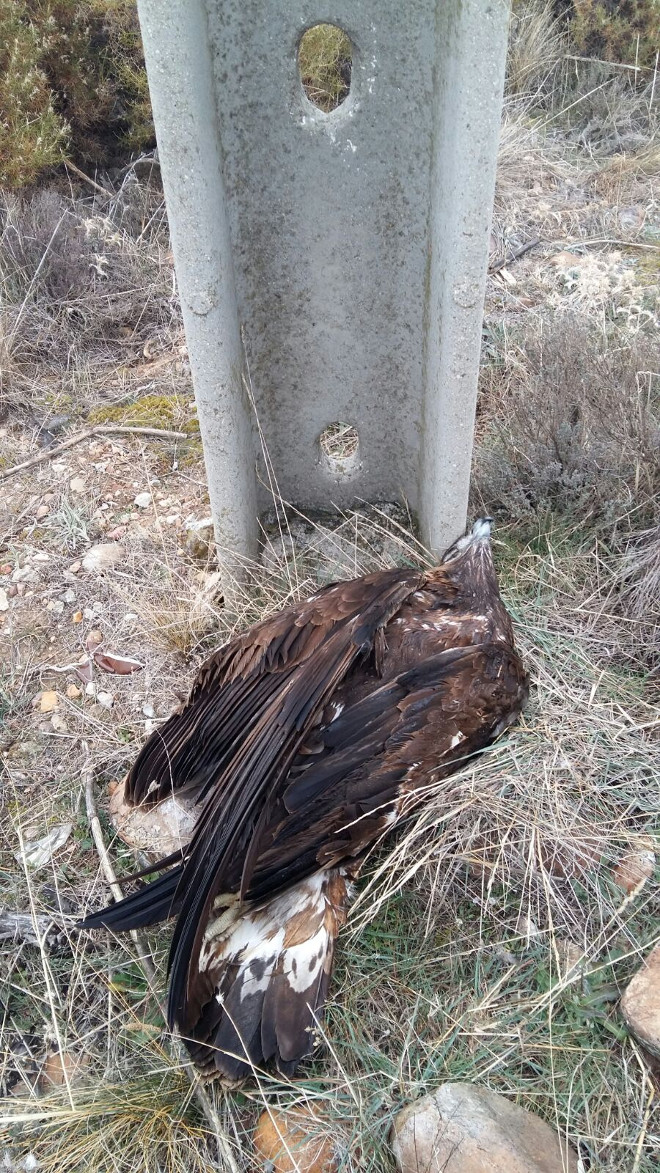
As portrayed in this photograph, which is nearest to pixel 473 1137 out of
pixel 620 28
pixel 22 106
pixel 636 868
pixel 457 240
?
pixel 636 868

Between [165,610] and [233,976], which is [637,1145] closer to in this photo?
[233,976]

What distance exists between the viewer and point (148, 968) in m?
2.09

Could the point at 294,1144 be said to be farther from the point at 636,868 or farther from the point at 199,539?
the point at 199,539

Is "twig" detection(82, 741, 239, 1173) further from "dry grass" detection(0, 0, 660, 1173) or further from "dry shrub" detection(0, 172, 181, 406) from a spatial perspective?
"dry shrub" detection(0, 172, 181, 406)

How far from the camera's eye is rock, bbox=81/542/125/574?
3.19 meters

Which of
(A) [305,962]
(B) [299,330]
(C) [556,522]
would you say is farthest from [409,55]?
(A) [305,962]

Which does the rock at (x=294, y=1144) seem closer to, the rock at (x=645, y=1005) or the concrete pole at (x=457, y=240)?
the rock at (x=645, y=1005)

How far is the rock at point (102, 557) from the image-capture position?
319cm

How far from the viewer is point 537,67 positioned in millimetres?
5961

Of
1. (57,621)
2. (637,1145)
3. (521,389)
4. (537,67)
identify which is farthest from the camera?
(537,67)

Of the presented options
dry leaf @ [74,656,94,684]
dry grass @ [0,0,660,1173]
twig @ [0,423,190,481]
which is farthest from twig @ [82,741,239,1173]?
twig @ [0,423,190,481]

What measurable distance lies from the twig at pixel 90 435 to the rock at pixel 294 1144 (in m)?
2.71

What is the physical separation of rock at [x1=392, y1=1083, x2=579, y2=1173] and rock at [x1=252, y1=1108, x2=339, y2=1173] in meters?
0.16

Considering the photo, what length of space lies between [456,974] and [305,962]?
0.37 meters
